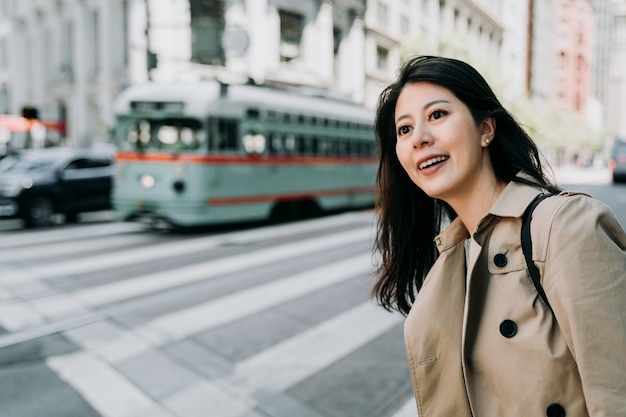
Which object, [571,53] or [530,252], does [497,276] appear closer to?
[530,252]

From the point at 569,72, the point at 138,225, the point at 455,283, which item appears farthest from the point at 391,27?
the point at 569,72

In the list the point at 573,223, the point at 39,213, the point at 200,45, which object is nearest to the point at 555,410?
the point at 573,223

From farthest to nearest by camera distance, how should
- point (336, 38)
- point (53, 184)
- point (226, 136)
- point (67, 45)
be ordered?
1. point (67, 45)
2. point (336, 38)
3. point (53, 184)
4. point (226, 136)

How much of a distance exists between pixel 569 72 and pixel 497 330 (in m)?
115

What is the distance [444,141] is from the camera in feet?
5.23

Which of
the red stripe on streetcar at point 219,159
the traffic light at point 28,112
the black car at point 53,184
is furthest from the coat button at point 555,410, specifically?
the traffic light at point 28,112

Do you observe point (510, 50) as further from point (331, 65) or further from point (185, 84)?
point (185, 84)

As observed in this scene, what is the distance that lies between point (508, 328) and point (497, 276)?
13 centimetres

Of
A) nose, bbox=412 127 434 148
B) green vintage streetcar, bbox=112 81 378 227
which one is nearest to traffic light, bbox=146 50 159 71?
green vintage streetcar, bbox=112 81 378 227

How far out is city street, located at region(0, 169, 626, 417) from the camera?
3908 mm

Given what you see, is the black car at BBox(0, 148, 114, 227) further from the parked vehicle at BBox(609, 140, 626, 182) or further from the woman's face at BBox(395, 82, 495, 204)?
the parked vehicle at BBox(609, 140, 626, 182)

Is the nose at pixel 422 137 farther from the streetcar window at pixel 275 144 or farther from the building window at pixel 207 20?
the building window at pixel 207 20

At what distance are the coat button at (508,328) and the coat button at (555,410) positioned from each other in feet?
0.58

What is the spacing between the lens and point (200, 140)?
11.3 metres
